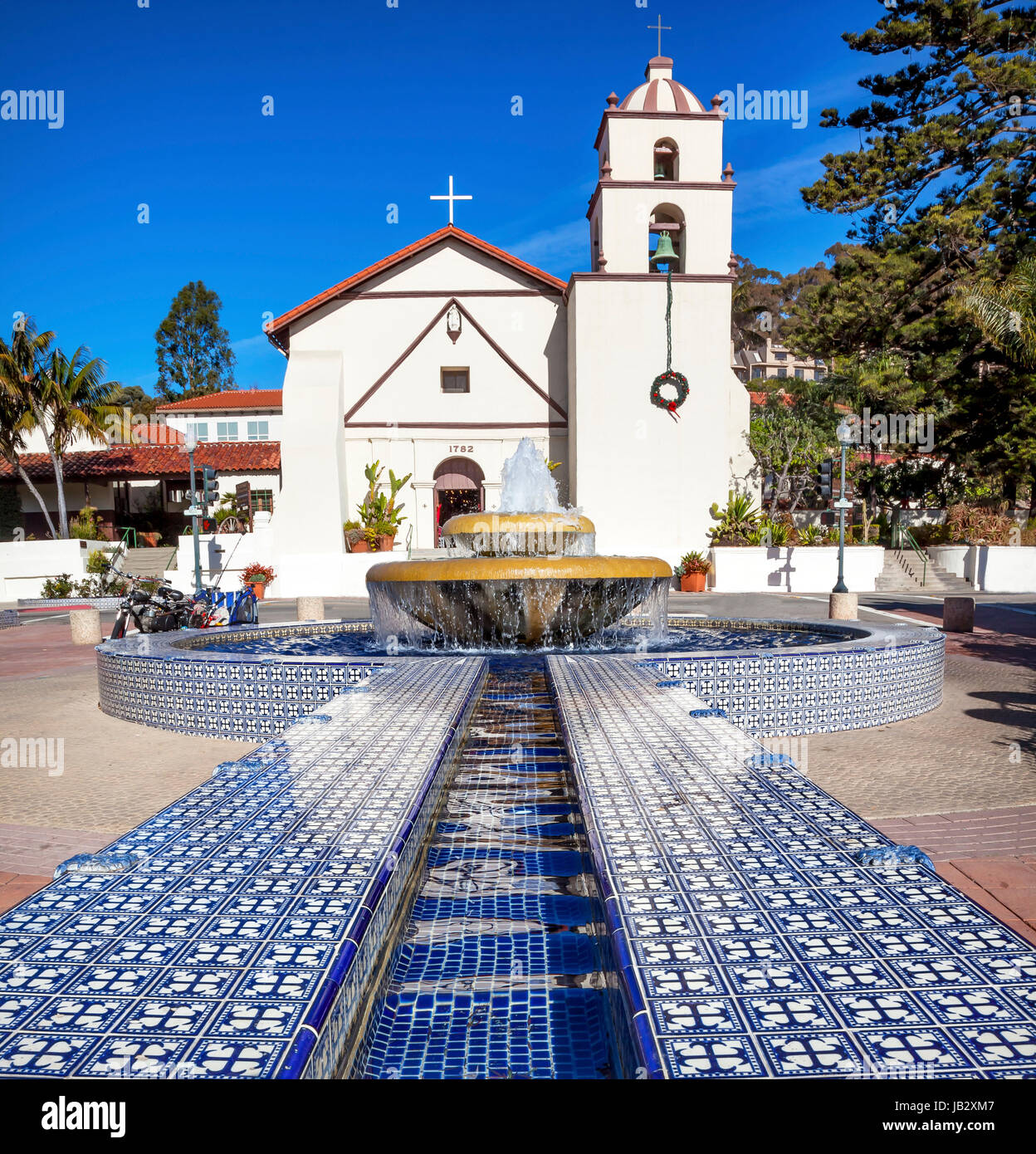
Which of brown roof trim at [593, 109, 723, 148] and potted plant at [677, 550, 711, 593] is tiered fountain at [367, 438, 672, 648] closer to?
potted plant at [677, 550, 711, 593]

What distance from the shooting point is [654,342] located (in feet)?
76.8

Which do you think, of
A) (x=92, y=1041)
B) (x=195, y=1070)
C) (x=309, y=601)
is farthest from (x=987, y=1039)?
(x=309, y=601)

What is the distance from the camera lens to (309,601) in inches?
540

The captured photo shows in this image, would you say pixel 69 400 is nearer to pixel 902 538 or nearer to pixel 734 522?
pixel 734 522

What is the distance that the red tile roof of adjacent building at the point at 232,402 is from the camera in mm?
35875

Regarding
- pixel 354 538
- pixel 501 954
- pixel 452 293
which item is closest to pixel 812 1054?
pixel 501 954

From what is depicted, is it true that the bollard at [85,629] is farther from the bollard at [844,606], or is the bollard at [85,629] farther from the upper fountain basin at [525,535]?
the bollard at [844,606]

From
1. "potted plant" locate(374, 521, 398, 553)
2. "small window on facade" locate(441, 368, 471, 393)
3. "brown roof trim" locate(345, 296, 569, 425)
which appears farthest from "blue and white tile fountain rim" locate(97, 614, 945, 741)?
"small window on facade" locate(441, 368, 471, 393)

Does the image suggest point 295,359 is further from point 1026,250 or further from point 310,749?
point 310,749

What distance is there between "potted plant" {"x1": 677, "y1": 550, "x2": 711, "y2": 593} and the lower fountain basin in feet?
45.9

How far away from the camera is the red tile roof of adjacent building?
118ft

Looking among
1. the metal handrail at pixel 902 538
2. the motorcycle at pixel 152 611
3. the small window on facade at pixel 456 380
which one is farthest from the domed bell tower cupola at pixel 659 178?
the motorcycle at pixel 152 611

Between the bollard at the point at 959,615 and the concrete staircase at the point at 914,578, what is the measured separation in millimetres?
9131
